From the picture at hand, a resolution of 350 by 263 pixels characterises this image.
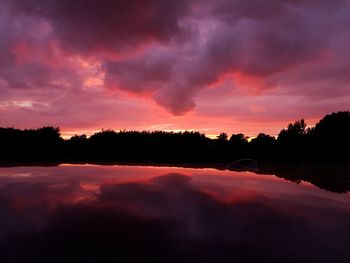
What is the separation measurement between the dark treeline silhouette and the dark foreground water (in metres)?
31.8

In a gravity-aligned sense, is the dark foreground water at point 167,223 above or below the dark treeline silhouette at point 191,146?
below

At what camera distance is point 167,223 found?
2582 mm

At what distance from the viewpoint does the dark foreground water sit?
2115 mm

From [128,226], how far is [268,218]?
1.17m

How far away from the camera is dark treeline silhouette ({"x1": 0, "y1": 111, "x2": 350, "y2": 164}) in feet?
141

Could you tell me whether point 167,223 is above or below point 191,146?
below

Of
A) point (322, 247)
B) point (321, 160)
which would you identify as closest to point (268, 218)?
point (322, 247)

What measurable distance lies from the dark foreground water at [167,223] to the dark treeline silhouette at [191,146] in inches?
1254

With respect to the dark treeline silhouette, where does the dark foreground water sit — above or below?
below

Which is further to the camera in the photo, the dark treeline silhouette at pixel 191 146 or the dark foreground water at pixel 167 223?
the dark treeline silhouette at pixel 191 146

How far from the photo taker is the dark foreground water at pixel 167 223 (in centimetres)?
212

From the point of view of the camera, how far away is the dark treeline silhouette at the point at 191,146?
43.1m

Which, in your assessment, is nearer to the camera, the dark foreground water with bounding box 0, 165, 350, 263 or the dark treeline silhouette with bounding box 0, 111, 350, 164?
the dark foreground water with bounding box 0, 165, 350, 263

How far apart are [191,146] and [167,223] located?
56.6 m
